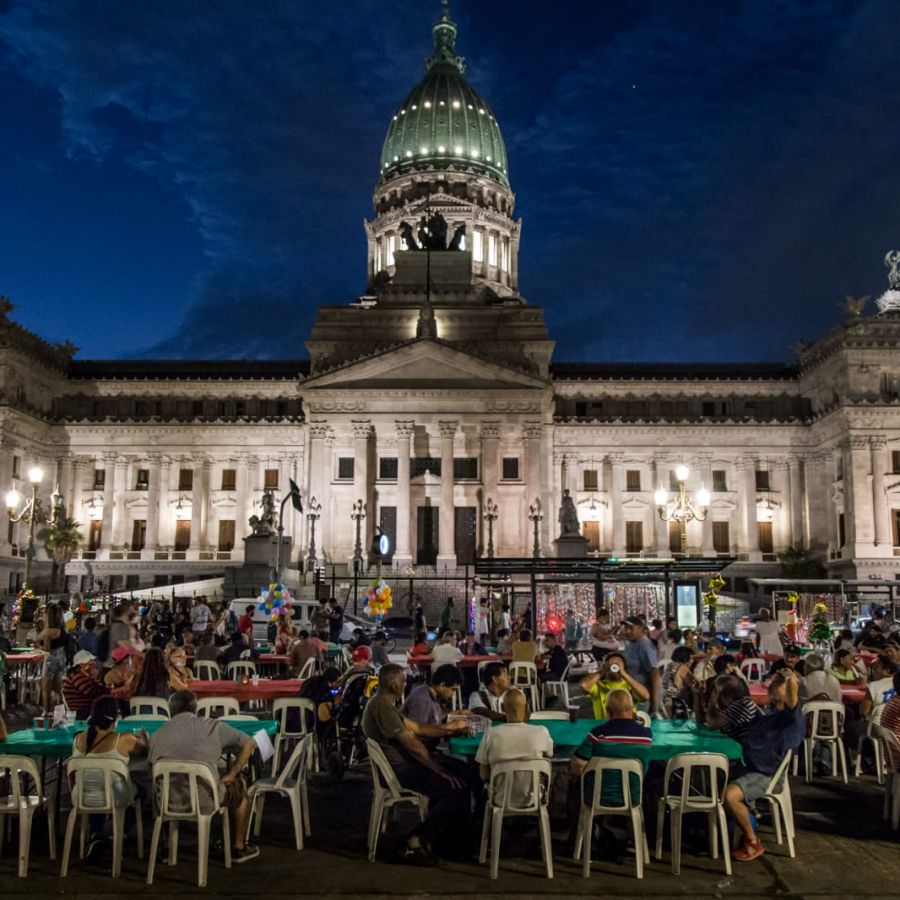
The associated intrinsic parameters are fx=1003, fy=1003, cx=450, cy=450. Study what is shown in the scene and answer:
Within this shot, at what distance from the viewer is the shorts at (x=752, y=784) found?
10664 millimetres

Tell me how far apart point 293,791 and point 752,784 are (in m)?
4.94

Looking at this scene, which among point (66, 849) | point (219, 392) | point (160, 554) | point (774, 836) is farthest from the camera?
point (219, 392)

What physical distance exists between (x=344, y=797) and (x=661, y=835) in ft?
15.4

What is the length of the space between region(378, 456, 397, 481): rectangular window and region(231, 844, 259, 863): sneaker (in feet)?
170

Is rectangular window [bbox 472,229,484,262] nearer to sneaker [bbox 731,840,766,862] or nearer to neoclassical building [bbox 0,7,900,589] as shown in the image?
neoclassical building [bbox 0,7,900,589]

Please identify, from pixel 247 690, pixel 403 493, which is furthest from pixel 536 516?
pixel 247 690

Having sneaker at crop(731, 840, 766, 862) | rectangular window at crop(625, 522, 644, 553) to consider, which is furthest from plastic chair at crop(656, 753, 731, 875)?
rectangular window at crop(625, 522, 644, 553)

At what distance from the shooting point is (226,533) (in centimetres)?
6800

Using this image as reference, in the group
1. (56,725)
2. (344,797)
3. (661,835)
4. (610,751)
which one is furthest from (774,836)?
(56,725)

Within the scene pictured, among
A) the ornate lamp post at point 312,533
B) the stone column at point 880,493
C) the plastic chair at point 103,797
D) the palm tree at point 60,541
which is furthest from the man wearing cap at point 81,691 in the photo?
the stone column at point 880,493

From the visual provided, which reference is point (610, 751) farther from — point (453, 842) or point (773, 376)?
point (773, 376)

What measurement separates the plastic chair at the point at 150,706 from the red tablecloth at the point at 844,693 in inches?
338

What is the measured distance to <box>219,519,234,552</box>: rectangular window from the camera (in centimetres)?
6762

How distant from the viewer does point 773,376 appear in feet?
234
